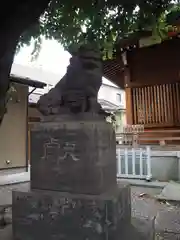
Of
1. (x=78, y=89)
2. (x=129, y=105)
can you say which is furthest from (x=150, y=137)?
(x=78, y=89)

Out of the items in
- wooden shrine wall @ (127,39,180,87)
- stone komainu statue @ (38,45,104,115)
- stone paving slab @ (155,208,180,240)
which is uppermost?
wooden shrine wall @ (127,39,180,87)

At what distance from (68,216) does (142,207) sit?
10.3ft

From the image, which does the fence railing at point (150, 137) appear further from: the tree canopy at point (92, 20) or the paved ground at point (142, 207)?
the tree canopy at point (92, 20)

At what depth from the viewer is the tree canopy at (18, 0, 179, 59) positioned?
468 centimetres

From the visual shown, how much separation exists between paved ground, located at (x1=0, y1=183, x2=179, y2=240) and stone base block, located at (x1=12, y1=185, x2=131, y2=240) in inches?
12.2

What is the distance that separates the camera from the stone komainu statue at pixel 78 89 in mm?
3215

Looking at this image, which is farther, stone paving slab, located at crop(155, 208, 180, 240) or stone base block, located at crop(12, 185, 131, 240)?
stone paving slab, located at crop(155, 208, 180, 240)

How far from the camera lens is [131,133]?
11375 millimetres

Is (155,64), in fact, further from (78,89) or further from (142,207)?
(78,89)

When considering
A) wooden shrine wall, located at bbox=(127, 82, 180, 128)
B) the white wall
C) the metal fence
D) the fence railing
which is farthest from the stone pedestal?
the white wall

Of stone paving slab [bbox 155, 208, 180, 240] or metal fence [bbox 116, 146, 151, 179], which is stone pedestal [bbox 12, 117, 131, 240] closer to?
stone paving slab [bbox 155, 208, 180, 240]

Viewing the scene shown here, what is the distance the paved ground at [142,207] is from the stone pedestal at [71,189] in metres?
0.35

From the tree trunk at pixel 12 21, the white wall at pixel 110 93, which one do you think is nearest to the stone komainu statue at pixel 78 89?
the tree trunk at pixel 12 21

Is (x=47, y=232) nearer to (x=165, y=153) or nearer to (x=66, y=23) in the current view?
(x=66, y=23)
